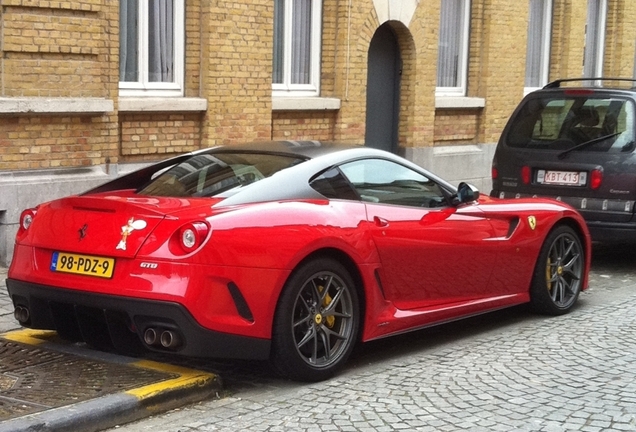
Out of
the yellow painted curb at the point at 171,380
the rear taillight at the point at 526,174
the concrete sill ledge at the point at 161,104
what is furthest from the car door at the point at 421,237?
the concrete sill ledge at the point at 161,104

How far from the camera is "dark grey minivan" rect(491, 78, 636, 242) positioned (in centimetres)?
1097

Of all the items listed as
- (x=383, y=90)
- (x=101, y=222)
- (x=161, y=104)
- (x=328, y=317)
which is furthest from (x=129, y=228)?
(x=383, y=90)

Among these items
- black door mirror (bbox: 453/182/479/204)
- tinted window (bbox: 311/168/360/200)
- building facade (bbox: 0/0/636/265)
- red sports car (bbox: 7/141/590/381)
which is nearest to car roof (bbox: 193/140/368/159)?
red sports car (bbox: 7/141/590/381)

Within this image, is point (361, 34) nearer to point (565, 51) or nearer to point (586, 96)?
point (586, 96)

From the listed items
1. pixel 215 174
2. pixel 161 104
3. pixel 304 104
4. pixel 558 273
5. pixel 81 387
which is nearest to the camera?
pixel 81 387

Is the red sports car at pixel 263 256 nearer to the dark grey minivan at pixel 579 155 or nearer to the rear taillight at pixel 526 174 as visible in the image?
the dark grey minivan at pixel 579 155

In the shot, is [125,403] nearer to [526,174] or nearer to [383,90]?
[526,174]

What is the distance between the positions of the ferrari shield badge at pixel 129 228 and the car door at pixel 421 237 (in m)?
1.56

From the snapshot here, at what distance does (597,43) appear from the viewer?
22.3 meters

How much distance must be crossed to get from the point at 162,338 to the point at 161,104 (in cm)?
633

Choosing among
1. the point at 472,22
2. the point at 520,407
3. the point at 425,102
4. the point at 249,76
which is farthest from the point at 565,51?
the point at 520,407

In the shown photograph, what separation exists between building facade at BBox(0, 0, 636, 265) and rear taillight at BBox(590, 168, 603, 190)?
4.34m

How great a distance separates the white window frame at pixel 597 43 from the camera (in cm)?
2198

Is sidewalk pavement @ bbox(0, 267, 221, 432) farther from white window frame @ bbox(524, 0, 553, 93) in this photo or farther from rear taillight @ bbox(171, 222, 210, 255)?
white window frame @ bbox(524, 0, 553, 93)
